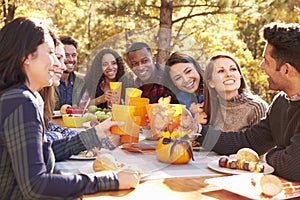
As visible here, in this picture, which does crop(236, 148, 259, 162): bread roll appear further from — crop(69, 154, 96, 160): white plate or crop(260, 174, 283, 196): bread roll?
crop(69, 154, 96, 160): white plate

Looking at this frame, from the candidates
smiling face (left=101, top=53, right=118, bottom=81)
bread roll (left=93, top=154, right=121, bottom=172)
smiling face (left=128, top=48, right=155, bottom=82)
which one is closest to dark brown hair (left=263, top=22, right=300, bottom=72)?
bread roll (left=93, top=154, right=121, bottom=172)

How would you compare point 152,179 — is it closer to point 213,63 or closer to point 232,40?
point 213,63

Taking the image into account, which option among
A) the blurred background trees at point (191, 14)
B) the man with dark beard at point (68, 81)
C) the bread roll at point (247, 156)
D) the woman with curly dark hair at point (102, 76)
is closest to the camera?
the bread roll at point (247, 156)

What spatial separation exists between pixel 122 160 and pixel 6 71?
1.86ft

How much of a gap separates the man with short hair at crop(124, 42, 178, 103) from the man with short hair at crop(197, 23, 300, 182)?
672mm

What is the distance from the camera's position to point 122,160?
5.40ft

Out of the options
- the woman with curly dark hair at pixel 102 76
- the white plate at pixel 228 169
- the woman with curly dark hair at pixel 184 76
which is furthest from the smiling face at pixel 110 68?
the white plate at pixel 228 169

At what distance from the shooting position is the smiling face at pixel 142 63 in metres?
2.61

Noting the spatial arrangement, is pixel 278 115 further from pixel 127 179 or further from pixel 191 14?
pixel 191 14

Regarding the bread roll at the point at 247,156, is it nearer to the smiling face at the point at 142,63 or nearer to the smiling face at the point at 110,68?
the smiling face at the point at 142,63

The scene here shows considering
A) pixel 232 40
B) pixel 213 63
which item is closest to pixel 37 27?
pixel 213 63

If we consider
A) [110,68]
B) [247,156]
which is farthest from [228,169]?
[110,68]

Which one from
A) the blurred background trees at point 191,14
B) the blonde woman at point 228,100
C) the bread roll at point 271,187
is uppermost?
the blurred background trees at point 191,14

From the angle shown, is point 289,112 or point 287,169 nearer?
point 287,169
